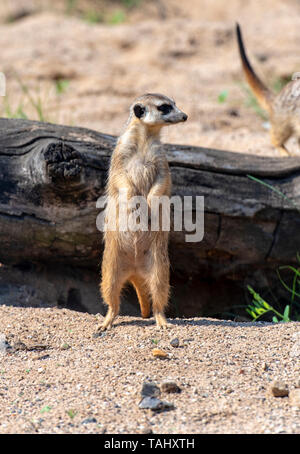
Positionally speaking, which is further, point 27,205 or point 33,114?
point 33,114

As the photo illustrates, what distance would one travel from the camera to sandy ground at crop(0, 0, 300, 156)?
5.45 metres

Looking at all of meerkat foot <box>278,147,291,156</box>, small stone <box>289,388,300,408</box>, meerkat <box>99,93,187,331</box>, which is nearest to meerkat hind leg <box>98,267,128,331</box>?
meerkat <box>99,93,187,331</box>

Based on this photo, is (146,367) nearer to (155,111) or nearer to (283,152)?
(155,111)

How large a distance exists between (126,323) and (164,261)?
34 cm

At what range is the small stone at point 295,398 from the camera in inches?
79.3

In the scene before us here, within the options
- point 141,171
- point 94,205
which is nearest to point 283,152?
point 94,205

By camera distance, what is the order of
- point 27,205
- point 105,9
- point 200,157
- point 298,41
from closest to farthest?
1. point 27,205
2. point 200,157
3. point 298,41
4. point 105,9

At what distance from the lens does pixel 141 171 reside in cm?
276

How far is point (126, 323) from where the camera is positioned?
9.21 ft

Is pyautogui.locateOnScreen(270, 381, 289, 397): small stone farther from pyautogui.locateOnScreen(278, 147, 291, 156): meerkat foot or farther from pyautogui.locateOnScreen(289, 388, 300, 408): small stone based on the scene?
pyautogui.locateOnScreen(278, 147, 291, 156): meerkat foot

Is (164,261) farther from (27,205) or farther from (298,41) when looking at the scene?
(298,41)

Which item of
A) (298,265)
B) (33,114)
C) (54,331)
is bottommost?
(54,331)

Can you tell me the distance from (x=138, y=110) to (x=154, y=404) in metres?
1.34

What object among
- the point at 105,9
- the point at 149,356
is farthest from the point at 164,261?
the point at 105,9
